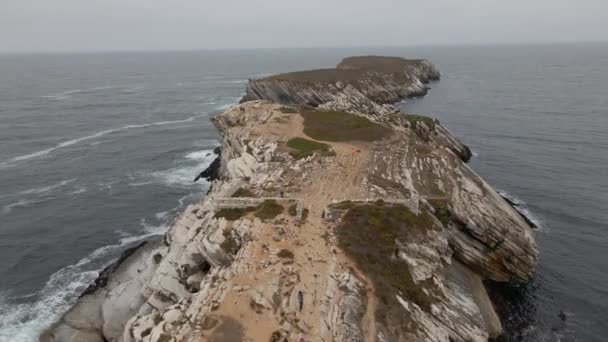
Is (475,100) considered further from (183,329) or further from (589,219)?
(183,329)

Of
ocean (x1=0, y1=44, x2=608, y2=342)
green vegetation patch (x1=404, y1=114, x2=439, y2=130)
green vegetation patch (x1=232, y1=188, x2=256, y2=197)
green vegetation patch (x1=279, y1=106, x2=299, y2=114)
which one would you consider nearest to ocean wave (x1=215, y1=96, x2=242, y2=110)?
ocean (x1=0, y1=44, x2=608, y2=342)

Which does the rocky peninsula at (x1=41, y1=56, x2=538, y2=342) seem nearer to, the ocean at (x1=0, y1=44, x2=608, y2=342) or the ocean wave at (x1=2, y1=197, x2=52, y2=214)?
Result: the ocean at (x1=0, y1=44, x2=608, y2=342)

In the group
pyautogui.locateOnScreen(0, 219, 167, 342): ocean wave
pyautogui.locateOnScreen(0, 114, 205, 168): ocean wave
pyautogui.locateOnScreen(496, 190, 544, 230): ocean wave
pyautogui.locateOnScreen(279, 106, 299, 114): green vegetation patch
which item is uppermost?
pyautogui.locateOnScreen(279, 106, 299, 114): green vegetation patch

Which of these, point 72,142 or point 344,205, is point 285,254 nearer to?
point 344,205

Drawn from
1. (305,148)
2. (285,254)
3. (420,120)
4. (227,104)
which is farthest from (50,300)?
(227,104)

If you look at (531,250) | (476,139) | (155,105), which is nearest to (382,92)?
(476,139)
